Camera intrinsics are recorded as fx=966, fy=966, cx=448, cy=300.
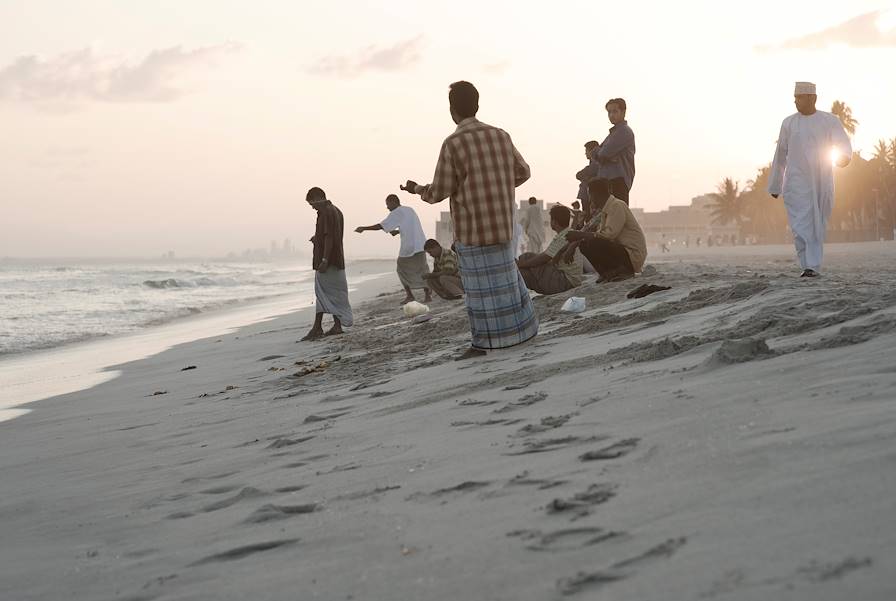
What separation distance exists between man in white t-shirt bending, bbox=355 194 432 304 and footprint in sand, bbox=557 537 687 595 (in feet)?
34.3

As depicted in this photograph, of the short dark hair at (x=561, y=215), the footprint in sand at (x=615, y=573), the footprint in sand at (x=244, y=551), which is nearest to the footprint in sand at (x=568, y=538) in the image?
the footprint in sand at (x=615, y=573)

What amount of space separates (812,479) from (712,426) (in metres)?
0.66

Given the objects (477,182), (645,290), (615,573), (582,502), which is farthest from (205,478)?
(645,290)

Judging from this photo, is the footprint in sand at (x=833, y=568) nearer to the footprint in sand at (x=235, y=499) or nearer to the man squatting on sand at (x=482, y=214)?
the footprint in sand at (x=235, y=499)

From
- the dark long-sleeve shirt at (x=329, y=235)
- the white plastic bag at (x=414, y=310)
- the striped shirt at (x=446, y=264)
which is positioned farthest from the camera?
the striped shirt at (x=446, y=264)

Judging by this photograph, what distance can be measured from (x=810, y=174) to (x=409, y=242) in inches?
227

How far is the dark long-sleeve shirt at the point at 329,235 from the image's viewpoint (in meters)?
9.95

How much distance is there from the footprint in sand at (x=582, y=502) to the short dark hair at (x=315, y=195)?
25.9 feet

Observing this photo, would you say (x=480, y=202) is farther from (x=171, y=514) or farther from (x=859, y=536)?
(x=859, y=536)

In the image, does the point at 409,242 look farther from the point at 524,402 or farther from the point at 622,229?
the point at 524,402

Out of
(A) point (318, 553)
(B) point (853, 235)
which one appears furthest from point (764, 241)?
(A) point (318, 553)

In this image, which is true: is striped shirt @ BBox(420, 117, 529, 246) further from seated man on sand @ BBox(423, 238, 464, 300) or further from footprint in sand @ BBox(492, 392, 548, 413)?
seated man on sand @ BBox(423, 238, 464, 300)

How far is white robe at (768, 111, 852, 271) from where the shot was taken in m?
8.52

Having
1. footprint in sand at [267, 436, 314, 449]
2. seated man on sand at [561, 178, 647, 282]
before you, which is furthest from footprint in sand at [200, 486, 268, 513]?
seated man on sand at [561, 178, 647, 282]
